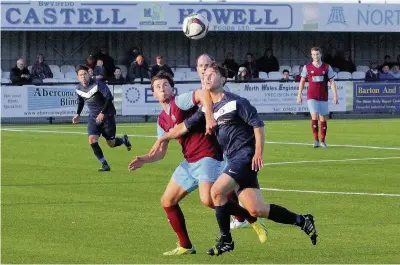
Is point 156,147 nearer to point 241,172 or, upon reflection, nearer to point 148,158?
point 148,158

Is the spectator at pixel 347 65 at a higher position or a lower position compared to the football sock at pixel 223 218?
higher

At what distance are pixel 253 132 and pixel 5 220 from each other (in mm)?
4023

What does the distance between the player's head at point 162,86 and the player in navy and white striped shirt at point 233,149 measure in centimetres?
34

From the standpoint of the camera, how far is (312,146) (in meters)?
27.5

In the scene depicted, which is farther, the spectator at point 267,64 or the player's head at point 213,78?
the spectator at point 267,64

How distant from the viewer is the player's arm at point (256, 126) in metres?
11.5

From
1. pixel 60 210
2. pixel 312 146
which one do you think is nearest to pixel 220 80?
pixel 60 210

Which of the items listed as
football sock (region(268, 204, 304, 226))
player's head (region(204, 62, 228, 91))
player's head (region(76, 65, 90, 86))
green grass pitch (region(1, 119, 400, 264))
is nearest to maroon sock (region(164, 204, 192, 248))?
green grass pitch (region(1, 119, 400, 264))

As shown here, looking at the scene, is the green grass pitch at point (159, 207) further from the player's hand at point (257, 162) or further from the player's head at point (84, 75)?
the player's head at point (84, 75)

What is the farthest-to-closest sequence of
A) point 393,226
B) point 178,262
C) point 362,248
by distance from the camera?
point 393,226, point 362,248, point 178,262

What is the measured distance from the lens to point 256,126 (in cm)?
1157

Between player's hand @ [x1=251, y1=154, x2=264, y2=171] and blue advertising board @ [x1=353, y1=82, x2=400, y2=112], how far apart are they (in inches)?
1184

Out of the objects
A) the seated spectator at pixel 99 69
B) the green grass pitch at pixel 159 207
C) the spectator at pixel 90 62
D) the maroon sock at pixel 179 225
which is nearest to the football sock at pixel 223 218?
the green grass pitch at pixel 159 207

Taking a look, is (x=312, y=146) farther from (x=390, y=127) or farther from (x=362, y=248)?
(x=362, y=248)
